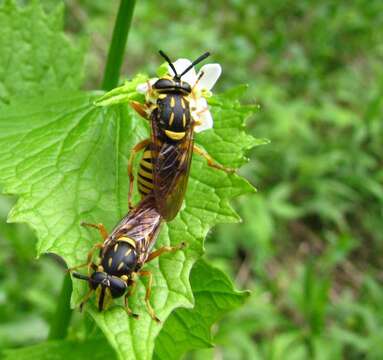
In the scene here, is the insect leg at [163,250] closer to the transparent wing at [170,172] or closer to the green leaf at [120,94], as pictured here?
the transparent wing at [170,172]

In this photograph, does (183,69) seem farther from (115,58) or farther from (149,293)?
(149,293)

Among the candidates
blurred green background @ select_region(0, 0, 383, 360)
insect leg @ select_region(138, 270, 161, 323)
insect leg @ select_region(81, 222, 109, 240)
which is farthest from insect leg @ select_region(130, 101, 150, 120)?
blurred green background @ select_region(0, 0, 383, 360)

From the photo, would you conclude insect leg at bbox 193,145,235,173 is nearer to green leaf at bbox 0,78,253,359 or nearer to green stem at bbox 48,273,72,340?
green leaf at bbox 0,78,253,359

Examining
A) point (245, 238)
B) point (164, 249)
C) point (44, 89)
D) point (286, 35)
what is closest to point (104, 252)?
point (164, 249)

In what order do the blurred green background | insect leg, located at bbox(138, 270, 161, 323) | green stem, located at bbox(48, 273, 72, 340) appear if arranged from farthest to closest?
the blurred green background, green stem, located at bbox(48, 273, 72, 340), insect leg, located at bbox(138, 270, 161, 323)

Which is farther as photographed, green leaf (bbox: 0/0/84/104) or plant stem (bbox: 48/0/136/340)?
green leaf (bbox: 0/0/84/104)
